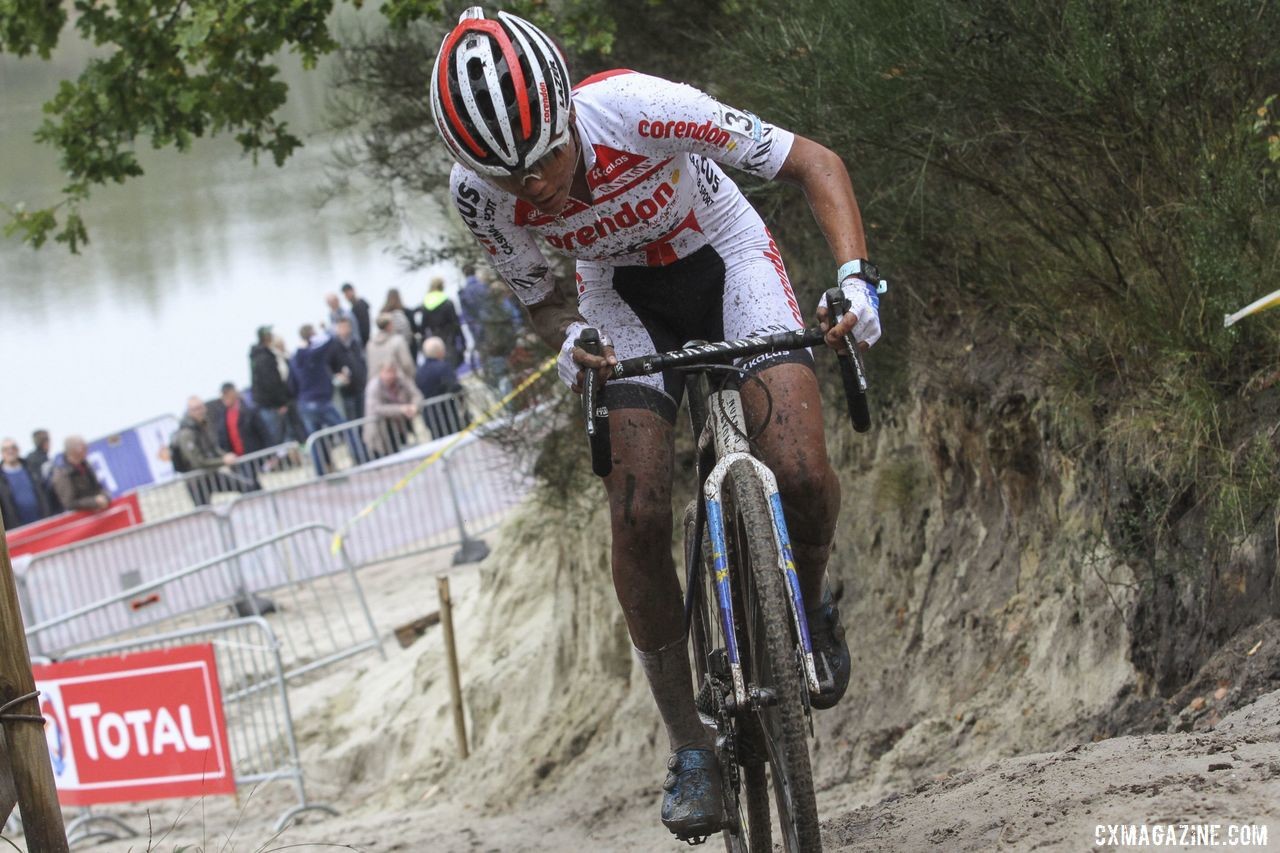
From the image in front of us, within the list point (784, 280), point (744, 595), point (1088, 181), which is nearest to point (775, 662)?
point (744, 595)

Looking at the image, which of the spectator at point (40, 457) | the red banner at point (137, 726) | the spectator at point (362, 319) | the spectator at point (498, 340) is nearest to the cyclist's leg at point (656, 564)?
the spectator at point (498, 340)

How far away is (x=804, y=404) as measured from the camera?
4.16 m

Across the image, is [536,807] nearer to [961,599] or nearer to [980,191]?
[961,599]

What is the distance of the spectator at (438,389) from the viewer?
16719 millimetres

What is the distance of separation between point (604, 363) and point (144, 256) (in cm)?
3989

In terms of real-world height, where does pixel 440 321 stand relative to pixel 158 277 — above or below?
below

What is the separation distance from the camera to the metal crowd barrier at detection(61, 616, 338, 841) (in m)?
10.2

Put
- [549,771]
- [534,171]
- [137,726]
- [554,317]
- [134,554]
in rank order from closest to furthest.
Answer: [534,171]
[554,317]
[549,771]
[137,726]
[134,554]

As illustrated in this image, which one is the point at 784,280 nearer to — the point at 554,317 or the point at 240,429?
the point at 554,317

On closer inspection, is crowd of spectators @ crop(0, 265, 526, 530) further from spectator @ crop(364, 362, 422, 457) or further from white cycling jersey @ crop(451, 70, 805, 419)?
white cycling jersey @ crop(451, 70, 805, 419)

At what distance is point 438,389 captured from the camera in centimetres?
1692

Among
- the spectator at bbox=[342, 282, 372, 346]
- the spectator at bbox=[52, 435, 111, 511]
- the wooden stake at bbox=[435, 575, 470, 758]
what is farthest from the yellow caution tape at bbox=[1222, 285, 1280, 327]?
the spectator at bbox=[342, 282, 372, 346]

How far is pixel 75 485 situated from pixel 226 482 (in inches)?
66.3

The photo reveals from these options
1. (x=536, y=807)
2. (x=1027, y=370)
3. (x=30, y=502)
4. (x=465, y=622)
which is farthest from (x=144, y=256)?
(x=1027, y=370)
